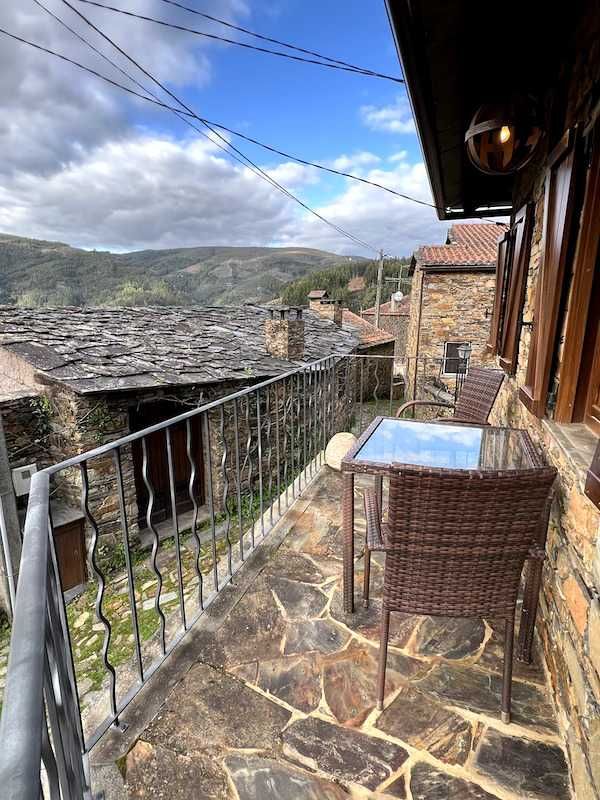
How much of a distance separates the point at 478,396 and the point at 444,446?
1.38 meters

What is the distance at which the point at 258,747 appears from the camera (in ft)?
4.43

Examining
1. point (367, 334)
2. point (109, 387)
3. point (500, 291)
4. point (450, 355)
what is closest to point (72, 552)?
point (109, 387)

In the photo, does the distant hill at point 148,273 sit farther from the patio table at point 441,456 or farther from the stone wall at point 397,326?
the patio table at point 441,456

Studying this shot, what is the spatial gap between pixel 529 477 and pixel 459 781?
97 centimetres

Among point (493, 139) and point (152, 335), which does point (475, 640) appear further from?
point (152, 335)

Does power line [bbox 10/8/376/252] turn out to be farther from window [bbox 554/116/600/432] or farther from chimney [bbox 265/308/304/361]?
window [bbox 554/116/600/432]

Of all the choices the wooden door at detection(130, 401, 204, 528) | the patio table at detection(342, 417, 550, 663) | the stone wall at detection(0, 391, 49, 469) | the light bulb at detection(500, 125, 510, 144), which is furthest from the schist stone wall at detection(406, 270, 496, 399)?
the light bulb at detection(500, 125, 510, 144)

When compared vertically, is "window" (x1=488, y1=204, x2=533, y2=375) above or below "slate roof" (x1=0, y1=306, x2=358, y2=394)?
above

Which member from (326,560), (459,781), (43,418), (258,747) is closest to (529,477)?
(459,781)

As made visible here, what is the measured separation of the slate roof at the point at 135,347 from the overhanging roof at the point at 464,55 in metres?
4.80

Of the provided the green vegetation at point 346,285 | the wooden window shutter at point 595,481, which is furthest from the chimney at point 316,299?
the green vegetation at point 346,285

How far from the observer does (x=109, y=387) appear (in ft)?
18.3

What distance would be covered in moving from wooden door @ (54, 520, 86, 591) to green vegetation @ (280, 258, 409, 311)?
92.0 feet

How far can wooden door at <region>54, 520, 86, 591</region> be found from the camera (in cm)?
603
